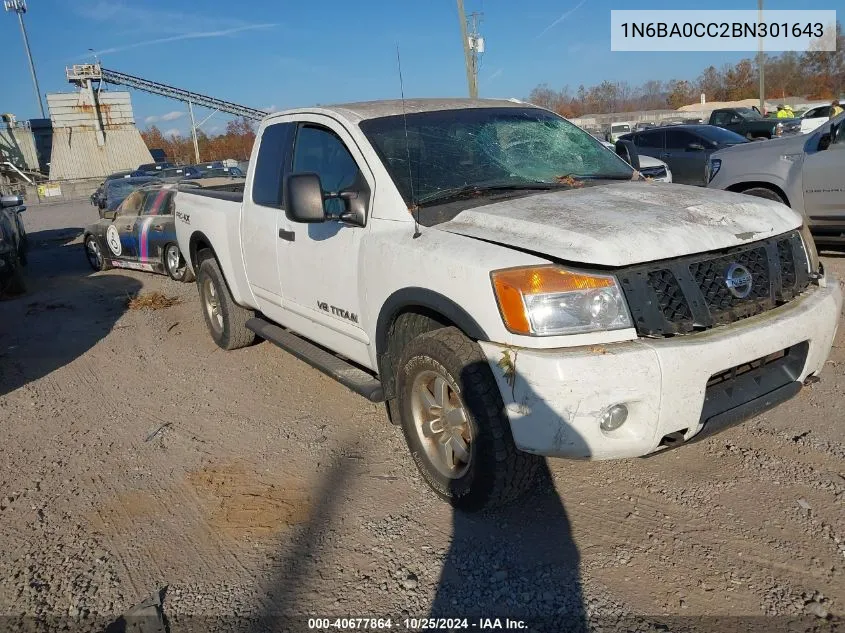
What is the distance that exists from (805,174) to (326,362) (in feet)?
20.1

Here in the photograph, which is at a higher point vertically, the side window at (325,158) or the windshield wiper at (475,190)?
the side window at (325,158)

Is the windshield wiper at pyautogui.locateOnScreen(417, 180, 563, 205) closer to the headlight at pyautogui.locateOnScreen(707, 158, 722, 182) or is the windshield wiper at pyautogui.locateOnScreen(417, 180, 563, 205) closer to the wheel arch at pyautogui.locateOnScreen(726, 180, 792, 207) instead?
the wheel arch at pyautogui.locateOnScreen(726, 180, 792, 207)

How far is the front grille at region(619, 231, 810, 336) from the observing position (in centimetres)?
261

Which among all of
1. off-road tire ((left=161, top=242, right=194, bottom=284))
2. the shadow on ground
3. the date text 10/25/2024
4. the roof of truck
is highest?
the roof of truck

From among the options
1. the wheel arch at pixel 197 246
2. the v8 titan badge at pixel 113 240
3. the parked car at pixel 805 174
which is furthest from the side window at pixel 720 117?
the wheel arch at pixel 197 246

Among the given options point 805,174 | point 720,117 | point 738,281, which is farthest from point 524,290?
point 720,117

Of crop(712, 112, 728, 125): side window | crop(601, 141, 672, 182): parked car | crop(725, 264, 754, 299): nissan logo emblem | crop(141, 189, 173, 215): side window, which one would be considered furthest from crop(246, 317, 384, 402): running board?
crop(712, 112, 728, 125): side window

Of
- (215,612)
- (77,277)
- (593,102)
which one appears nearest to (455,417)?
(215,612)

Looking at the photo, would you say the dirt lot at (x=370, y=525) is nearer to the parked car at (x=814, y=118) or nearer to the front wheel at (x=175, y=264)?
the front wheel at (x=175, y=264)

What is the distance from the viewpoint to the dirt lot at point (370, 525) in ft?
8.45

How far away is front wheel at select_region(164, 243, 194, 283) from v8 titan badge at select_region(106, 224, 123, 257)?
1.27 metres

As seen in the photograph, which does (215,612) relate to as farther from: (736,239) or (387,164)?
(736,239)

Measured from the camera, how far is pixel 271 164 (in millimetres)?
4574

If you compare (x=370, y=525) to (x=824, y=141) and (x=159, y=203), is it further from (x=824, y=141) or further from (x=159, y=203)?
(x=159, y=203)
